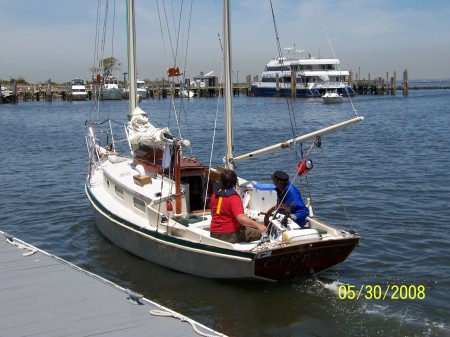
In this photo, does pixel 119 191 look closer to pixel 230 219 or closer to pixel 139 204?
pixel 139 204

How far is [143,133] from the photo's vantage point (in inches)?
569

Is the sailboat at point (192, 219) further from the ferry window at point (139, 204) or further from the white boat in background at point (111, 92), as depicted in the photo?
the white boat in background at point (111, 92)

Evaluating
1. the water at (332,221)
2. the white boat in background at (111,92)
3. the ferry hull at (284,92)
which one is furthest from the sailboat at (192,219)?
the white boat in background at (111,92)

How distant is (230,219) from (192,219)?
1702 mm

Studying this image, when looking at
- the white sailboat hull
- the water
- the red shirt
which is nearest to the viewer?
the water

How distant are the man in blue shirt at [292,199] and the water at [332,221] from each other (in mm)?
1144

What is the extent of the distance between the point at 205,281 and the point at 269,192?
2202 mm

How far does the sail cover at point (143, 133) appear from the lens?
1291 cm

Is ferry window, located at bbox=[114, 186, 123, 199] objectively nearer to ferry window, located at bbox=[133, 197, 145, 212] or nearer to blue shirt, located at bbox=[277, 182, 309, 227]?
ferry window, located at bbox=[133, 197, 145, 212]

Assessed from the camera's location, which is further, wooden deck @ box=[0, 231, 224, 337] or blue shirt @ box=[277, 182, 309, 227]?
blue shirt @ box=[277, 182, 309, 227]

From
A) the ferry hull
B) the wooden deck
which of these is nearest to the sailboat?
the wooden deck

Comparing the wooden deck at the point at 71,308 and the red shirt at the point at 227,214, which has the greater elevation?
the red shirt at the point at 227,214

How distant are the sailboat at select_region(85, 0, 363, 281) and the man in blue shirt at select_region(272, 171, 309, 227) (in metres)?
0.18

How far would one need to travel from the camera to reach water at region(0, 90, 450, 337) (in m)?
9.95
